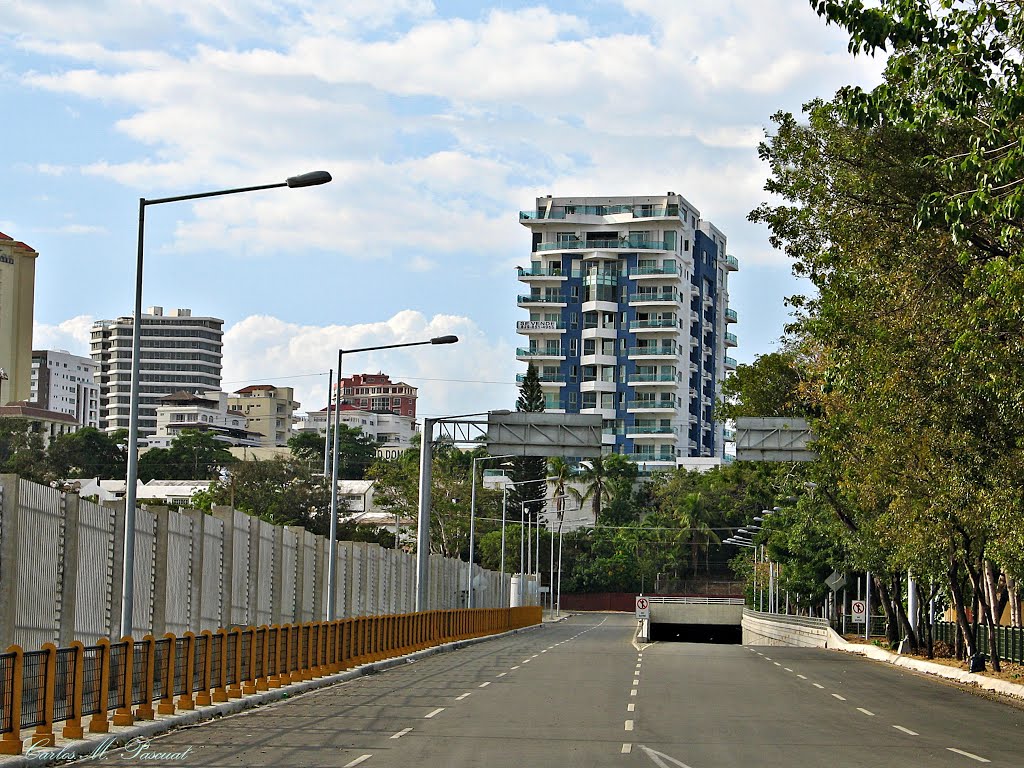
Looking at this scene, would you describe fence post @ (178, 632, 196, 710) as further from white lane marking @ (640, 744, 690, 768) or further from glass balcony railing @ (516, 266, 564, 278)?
glass balcony railing @ (516, 266, 564, 278)

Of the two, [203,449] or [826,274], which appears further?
[203,449]

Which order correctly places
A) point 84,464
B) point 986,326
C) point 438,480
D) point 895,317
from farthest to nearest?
point 84,464
point 438,480
point 895,317
point 986,326

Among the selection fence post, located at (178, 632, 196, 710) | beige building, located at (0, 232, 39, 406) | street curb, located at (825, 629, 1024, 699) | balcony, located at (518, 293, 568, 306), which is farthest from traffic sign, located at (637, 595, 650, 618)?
beige building, located at (0, 232, 39, 406)

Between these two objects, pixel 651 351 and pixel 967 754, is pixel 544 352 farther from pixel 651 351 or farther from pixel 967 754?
pixel 967 754

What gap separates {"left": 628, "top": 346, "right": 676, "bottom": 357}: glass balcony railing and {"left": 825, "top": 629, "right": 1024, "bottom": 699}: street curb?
101 meters

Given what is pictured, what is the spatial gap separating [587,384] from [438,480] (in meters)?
52.5

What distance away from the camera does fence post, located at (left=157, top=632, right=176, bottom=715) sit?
2077cm

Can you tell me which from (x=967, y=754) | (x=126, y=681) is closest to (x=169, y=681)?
(x=126, y=681)

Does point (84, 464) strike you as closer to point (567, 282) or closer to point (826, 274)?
point (567, 282)

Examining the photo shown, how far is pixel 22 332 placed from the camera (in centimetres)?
16612

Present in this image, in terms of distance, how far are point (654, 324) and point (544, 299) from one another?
12954 millimetres

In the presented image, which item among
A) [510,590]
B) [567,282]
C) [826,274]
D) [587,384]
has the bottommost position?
[510,590]

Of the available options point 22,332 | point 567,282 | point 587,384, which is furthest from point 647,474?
point 22,332

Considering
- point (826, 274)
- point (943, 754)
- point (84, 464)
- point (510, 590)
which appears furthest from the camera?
point (84, 464)
